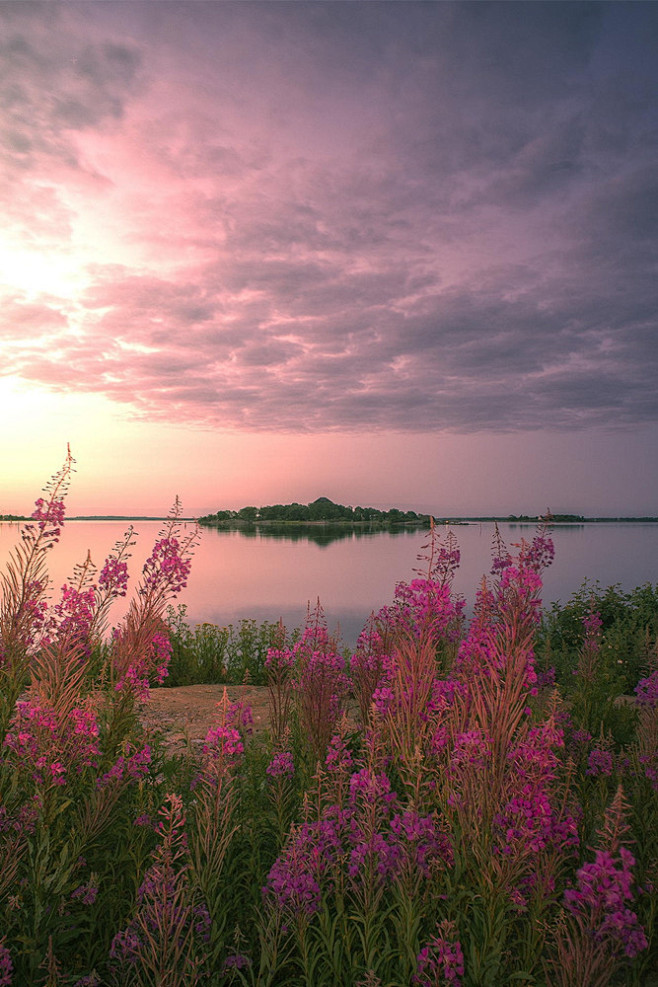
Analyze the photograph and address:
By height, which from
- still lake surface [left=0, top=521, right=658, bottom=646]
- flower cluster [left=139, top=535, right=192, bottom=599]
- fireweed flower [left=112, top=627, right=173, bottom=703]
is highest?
flower cluster [left=139, top=535, right=192, bottom=599]

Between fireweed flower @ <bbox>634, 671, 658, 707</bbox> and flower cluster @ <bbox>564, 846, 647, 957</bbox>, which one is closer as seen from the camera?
flower cluster @ <bbox>564, 846, 647, 957</bbox>

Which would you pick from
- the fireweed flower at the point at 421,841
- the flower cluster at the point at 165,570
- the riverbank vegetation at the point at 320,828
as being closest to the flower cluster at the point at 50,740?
the riverbank vegetation at the point at 320,828

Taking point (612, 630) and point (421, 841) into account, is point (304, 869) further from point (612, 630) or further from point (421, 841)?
point (612, 630)

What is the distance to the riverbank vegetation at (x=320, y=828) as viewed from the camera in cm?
307

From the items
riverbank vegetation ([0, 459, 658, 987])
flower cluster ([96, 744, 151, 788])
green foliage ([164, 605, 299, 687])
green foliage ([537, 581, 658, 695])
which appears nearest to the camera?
riverbank vegetation ([0, 459, 658, 987])

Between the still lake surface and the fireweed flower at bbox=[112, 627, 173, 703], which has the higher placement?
the fireweed flower at bbox=[112, 627, 173, 703]

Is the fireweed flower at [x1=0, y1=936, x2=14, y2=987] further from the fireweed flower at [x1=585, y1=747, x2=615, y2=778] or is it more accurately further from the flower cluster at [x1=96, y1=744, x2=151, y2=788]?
the fireweed flower at [x1=585, y1=747, x2=615, y2=778]

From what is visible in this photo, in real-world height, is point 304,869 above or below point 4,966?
above

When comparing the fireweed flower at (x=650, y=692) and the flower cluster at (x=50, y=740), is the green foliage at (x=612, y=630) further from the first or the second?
the flower cluster at (x=50, y=740)

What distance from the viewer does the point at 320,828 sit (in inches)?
130

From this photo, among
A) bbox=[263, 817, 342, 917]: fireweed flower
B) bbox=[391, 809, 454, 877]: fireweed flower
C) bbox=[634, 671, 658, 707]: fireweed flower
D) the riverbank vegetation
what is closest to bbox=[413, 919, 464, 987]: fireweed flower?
the riverbank vegetation

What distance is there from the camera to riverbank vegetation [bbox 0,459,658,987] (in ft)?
10.1

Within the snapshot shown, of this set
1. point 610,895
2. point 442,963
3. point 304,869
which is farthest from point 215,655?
point 610,895

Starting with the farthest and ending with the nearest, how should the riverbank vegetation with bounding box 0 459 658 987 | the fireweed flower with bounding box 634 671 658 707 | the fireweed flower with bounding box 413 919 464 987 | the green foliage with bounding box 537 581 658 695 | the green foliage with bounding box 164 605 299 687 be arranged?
1. the green foliage with bounding box 164 605 299 687
2. the green foliage with bounding box 537 581 658 695
3. the fireweed flower with bounding box 634 671 658 707
4. the riverbank vegetation with bounding box 0 459 658 987
5. the fireweed flower with bounding box 413 919 464 987
